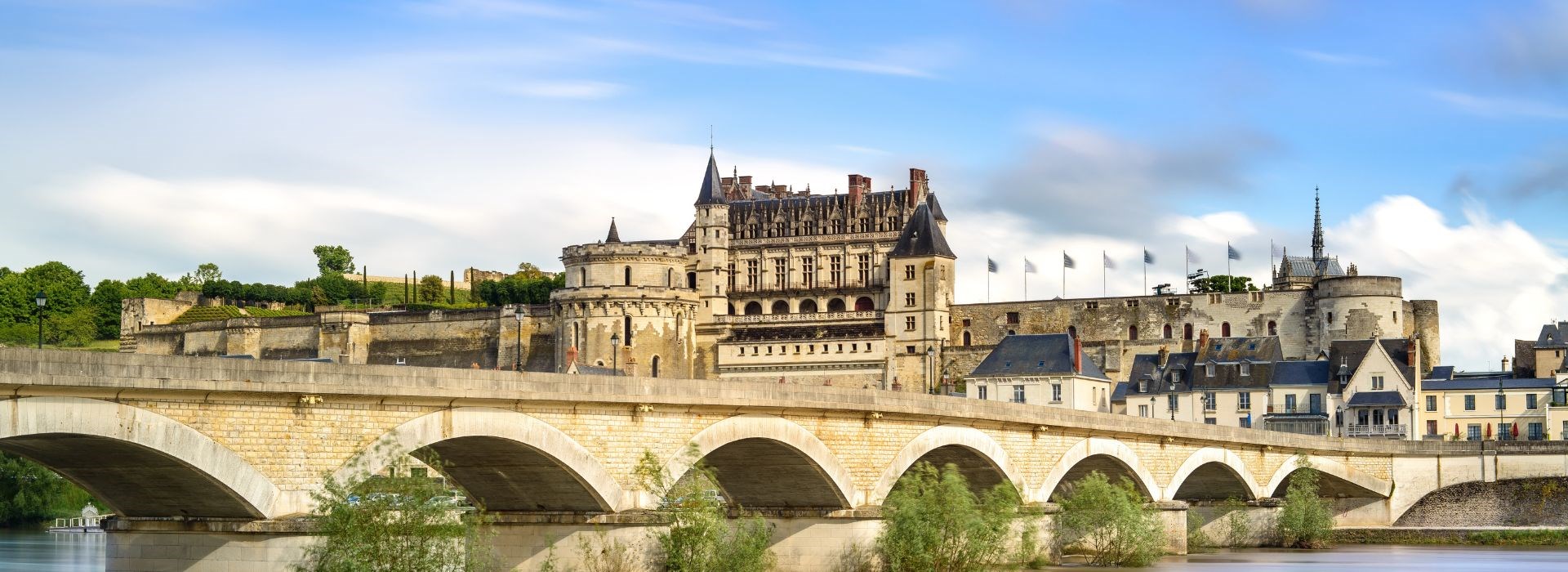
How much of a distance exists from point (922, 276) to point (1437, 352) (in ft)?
76.6

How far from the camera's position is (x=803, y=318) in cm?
9112

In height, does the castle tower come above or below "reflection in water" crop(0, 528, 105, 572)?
above

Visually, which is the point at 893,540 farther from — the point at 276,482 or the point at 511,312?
the point at 511,312

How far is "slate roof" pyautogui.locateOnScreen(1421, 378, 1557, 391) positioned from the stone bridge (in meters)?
29.7

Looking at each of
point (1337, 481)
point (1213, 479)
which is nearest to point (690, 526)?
point (1213, 479)

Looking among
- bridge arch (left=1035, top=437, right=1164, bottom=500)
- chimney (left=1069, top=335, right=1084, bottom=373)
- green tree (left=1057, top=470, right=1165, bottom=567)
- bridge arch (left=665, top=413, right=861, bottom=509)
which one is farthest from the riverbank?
bridge arch (left=665, top=413, right=861, bottom=509)

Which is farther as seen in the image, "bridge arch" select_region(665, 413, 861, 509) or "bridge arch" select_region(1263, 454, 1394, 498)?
"bridge arch" select_region(1263, 454, 1394, 498)

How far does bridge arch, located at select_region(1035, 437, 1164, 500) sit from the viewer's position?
3684 centimetres

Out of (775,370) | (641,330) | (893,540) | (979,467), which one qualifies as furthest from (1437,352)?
(893,540)

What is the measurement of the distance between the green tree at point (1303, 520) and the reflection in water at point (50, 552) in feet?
84.3

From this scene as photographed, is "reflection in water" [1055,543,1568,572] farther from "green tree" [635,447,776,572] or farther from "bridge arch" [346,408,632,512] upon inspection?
"bridge arch" [346,408,632,512]

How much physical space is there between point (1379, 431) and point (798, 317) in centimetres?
3385

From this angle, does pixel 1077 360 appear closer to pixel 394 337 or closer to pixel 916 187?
pixel 916 187

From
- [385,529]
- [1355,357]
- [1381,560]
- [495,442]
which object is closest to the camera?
[385,529]
